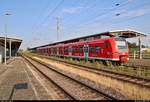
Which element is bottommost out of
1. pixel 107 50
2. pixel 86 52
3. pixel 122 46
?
pixel 86 52

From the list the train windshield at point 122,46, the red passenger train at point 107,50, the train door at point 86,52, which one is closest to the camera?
the red passenger train at point 107,50

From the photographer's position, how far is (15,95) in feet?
39.4

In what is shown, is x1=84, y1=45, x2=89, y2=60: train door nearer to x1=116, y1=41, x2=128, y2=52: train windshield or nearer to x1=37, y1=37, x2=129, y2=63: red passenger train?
x1=37, y1=37, x2=129, y2=63: red passenger train

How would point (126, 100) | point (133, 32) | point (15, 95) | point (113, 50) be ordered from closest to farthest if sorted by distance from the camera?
point (126, 100), point (15, 95), point (113, 50), point (133, 32)

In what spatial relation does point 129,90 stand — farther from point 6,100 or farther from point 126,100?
point 6,100

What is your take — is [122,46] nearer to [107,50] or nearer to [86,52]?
[107,50]

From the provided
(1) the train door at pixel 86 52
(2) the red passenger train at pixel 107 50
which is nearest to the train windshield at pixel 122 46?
(2) the red passenger train at pixel 107 50

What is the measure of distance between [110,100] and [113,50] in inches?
629

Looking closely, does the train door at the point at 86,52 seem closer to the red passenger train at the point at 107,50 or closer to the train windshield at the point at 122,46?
the red passenger train at the point at 107,50

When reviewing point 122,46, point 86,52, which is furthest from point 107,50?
point 86,52

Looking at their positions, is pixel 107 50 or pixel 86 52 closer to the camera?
pixel 107 50

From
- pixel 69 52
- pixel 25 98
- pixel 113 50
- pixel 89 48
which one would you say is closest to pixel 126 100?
pixel 25 98

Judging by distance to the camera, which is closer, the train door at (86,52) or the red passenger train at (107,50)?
the red passenger train at (107,50)

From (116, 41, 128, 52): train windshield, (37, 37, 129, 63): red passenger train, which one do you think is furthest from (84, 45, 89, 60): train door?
(116, 41, 128, 52): train windshield
